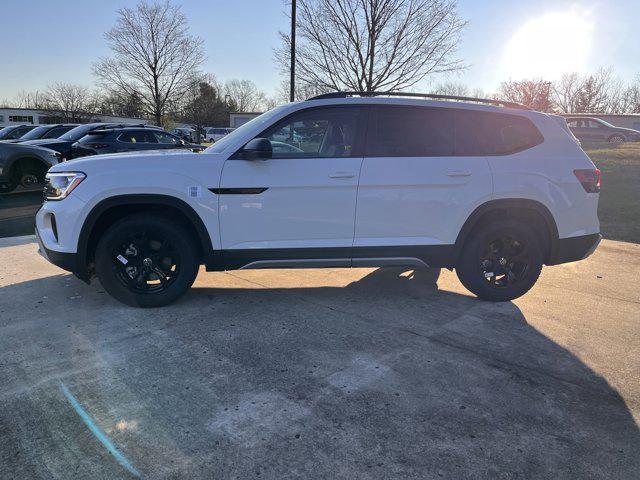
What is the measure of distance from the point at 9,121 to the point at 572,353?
7103cm

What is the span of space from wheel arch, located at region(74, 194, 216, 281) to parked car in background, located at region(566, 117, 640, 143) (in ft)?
89.6

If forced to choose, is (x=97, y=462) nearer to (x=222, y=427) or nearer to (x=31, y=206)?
(x=222, y=427)

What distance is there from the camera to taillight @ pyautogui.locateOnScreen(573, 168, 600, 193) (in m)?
4.44

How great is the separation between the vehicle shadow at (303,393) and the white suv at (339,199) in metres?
0.49

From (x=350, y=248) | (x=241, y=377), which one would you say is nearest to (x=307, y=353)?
(x=241, y=377)

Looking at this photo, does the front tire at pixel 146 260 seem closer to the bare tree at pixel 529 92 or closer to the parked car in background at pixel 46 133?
the parked car in background at pixel 46 133

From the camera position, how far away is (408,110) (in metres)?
4.32

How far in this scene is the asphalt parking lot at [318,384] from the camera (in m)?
2.30

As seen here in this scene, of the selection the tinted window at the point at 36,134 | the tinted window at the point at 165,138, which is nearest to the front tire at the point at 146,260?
the tinted window at the point at 165,138

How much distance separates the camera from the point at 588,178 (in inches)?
175

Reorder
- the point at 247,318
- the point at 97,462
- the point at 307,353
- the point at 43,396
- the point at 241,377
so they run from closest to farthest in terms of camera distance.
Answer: the point at 97,462 < the point at 43,396 < the point at 241,377 < the point at 307,353 < the point at 247,318

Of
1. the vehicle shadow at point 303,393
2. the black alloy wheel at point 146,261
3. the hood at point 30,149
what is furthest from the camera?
the hood at point 30,149

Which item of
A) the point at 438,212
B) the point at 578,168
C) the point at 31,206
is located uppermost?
the point at 578,168

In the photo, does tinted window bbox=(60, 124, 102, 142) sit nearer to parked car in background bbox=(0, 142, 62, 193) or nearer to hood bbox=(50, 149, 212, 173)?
parked car in background bbox=(0, 142, 62, 193)
